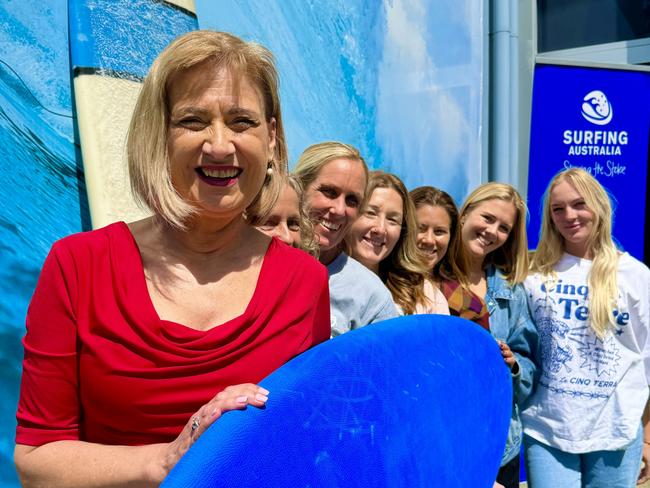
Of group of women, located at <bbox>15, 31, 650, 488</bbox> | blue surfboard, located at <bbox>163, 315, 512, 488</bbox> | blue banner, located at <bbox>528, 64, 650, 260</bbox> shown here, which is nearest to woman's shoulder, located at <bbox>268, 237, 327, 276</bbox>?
group of women, located at <bbox>15, 31, 650, 488</bbox>

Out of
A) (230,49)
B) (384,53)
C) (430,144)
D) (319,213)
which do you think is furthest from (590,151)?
(230,49)

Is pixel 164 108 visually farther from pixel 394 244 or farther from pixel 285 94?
pixel 285 94

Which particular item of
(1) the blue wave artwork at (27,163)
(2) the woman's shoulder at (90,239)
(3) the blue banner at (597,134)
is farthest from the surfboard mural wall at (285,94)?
(2) the woman's shoulder at (90,239)

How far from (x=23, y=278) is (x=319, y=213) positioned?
0.90 meters

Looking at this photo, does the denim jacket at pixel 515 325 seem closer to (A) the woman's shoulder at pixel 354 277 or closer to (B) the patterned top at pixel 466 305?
(B) the patterned top at pixel 466 305

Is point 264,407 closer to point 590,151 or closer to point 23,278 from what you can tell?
point 23,278

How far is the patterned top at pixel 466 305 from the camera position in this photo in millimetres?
2613

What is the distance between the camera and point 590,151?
185 inches

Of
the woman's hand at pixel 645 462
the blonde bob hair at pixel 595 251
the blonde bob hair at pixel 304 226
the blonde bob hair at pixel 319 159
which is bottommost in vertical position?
the woman's hand at pixel 645 462

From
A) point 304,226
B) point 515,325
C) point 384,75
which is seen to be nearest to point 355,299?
point 304,226

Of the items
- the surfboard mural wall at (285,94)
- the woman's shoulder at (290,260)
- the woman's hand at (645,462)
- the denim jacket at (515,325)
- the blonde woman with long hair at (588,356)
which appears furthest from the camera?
the woman's hand at (645,462)

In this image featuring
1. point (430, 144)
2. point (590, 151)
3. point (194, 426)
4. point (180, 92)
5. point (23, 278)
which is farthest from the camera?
point (590, 151)

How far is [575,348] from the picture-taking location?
2.68m

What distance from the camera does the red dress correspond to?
980mm
